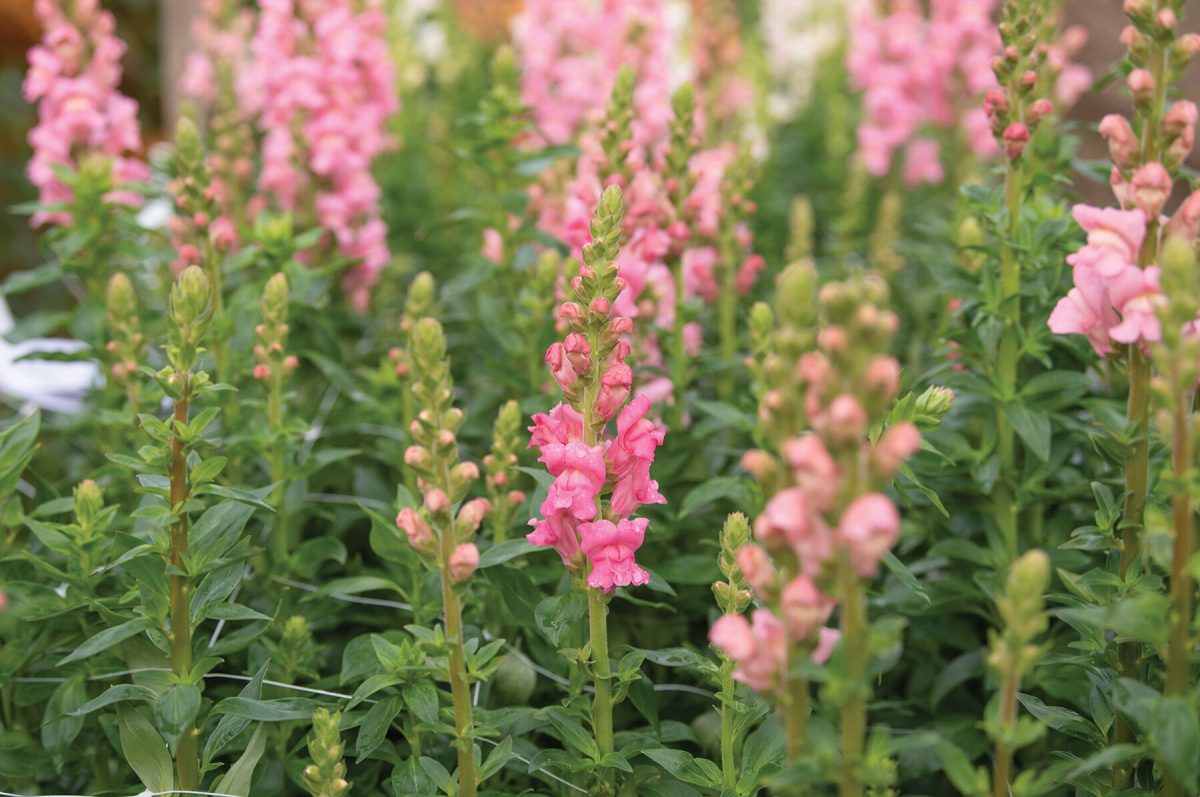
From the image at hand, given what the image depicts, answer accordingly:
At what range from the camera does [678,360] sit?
2479 mm

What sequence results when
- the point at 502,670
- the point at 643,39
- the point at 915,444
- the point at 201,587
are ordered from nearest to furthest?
the point at 915,444, the point at 201,587, the point at 502,670, the point at 643,39

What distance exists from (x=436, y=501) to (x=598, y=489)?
261 millimetres

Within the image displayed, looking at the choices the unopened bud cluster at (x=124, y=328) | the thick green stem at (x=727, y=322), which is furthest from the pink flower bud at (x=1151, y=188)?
the unopened bud cluster at (x=124, y=328)

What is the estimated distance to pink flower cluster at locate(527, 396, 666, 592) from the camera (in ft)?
5.27

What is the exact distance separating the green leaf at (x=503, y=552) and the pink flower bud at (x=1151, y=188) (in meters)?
0.98

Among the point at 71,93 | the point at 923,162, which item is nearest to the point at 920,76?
the point at 923,162

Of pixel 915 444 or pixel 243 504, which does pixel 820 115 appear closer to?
pixel 243 504

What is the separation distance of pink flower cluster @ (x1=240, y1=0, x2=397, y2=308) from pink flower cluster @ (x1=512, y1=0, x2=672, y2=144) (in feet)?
2.09

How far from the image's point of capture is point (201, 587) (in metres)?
1.79

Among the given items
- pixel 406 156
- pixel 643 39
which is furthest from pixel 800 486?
pixel 406 156

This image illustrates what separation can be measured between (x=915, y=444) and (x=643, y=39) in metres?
2.76

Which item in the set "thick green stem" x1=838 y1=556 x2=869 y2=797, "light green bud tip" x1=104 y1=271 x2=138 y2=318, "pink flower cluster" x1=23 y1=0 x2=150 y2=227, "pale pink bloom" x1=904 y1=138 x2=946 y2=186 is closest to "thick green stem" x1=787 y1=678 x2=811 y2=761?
"thick green stem" x1=838 y1=556 x2=869 y2=797

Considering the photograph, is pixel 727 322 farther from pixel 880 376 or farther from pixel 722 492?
pixel 880 376

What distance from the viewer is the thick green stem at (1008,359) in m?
2.14
